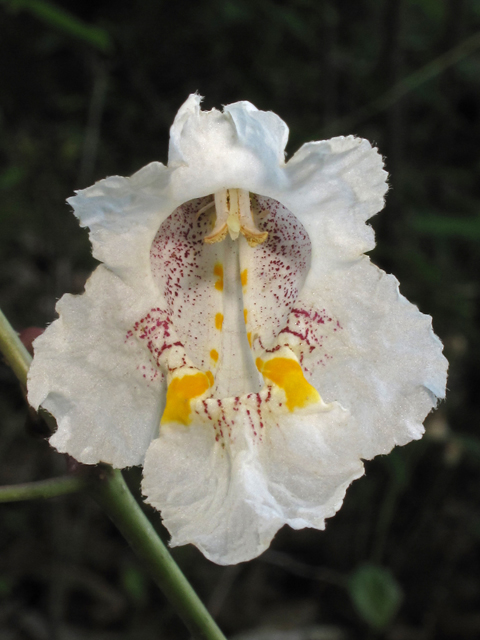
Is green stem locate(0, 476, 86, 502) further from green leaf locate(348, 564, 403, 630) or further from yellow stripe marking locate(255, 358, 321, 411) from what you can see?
green leaf locate(348, 564, 403, 630)

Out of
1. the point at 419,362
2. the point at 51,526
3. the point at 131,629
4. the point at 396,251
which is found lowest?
the point at 131,629

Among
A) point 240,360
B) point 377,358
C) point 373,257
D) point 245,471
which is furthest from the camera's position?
point 373,257

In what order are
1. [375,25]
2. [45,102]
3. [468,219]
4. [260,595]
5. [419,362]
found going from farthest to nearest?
1. [375,25]
2. [260,595]
3. [45,102]
4. [468,219]
5. [419,362]

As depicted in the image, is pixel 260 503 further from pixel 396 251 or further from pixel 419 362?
pixel 396 251

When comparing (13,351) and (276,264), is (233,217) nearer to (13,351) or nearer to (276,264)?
(276,264)

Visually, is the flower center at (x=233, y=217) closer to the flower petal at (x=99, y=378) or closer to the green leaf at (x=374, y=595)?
the flower petal at (x=99, y=378)

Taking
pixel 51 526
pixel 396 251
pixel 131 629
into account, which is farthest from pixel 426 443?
pixel 51 526

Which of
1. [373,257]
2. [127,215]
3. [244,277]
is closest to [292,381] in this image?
[244,277]
